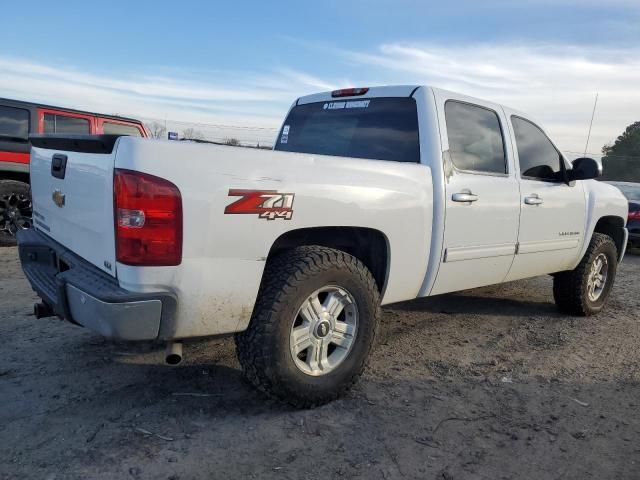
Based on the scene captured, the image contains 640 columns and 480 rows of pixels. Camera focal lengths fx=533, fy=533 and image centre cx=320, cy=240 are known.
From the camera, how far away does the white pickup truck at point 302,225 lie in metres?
2.43

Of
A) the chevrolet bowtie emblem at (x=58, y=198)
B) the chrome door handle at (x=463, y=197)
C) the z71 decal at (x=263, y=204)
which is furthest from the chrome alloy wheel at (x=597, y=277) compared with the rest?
the chevrolet bowtie emblem at (x=58, y=198)

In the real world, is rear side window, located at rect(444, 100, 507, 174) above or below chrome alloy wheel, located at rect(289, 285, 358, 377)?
above

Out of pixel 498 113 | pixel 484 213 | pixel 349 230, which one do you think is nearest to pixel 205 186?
pixel 349 230

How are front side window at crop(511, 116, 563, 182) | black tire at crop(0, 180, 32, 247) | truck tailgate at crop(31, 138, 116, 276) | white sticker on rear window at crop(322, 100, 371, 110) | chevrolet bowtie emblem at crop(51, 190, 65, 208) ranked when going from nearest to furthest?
1. truck tailgate at crop(31, 138, 116, 276)
2. chevrolet bowtie emblem at crop(51, 190, 65, 208)
3. white sticker on rear window at crop(322, 100, 371, 110)
4. front side window at crop(511, 116, 563, 182)
5. black tire at crop(0, 180, 32, 247)

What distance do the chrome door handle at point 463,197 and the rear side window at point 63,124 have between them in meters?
6.80

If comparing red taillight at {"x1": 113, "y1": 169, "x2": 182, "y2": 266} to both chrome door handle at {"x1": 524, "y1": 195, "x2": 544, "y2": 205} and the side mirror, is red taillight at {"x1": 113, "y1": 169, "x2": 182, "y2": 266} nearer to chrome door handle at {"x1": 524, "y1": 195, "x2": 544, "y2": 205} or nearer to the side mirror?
chrome door handle at {"x1": 524, "y1": 195, "x2": 544, "y2": 205}

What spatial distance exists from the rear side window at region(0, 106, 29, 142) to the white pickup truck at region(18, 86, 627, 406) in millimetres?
4949

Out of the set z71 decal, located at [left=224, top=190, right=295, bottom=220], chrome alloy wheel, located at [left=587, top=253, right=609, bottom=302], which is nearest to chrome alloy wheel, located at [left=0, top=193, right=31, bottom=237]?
z71 decal, located at [left=224, top=190, right=295, bottom=220]

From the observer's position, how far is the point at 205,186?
2.46m

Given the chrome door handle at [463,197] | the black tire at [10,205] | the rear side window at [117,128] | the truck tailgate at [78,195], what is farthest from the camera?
the rear side window at [117,128]

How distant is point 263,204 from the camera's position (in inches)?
104

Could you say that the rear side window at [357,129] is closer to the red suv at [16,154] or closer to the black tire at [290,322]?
the black tire at [290,322]

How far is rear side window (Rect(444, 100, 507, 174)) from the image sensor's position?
3.79m

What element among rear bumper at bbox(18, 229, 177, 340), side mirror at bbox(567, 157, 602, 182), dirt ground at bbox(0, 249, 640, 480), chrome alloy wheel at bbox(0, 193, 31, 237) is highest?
side mirror at bbox(567, 157, 602, 182)
